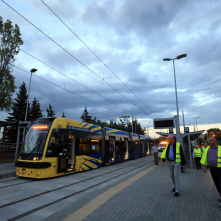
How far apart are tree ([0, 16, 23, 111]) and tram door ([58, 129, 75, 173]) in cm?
912

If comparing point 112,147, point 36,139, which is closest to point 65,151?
point 36,139

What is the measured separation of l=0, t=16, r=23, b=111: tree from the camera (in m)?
16.6

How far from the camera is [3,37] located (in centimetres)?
1716

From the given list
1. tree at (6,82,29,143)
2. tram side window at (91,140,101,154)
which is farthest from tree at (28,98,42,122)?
tram side window at (91,140,101,154)

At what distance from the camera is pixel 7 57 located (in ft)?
56.5

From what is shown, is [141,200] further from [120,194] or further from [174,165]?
[174,165]

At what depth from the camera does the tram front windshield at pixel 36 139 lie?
9219mm

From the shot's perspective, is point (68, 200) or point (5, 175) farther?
point (5, 175)

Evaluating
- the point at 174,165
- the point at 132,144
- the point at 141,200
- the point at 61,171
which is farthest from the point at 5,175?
the point at 132,144

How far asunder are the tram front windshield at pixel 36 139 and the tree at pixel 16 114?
80.5 ft

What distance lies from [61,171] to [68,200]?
4155 mm

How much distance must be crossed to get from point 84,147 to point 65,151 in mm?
2066

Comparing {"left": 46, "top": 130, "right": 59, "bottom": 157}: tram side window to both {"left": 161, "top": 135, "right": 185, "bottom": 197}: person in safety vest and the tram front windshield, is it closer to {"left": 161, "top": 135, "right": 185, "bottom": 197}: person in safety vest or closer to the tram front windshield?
the tram front windshield

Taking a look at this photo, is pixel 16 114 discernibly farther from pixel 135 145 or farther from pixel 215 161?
pixel 215 161
